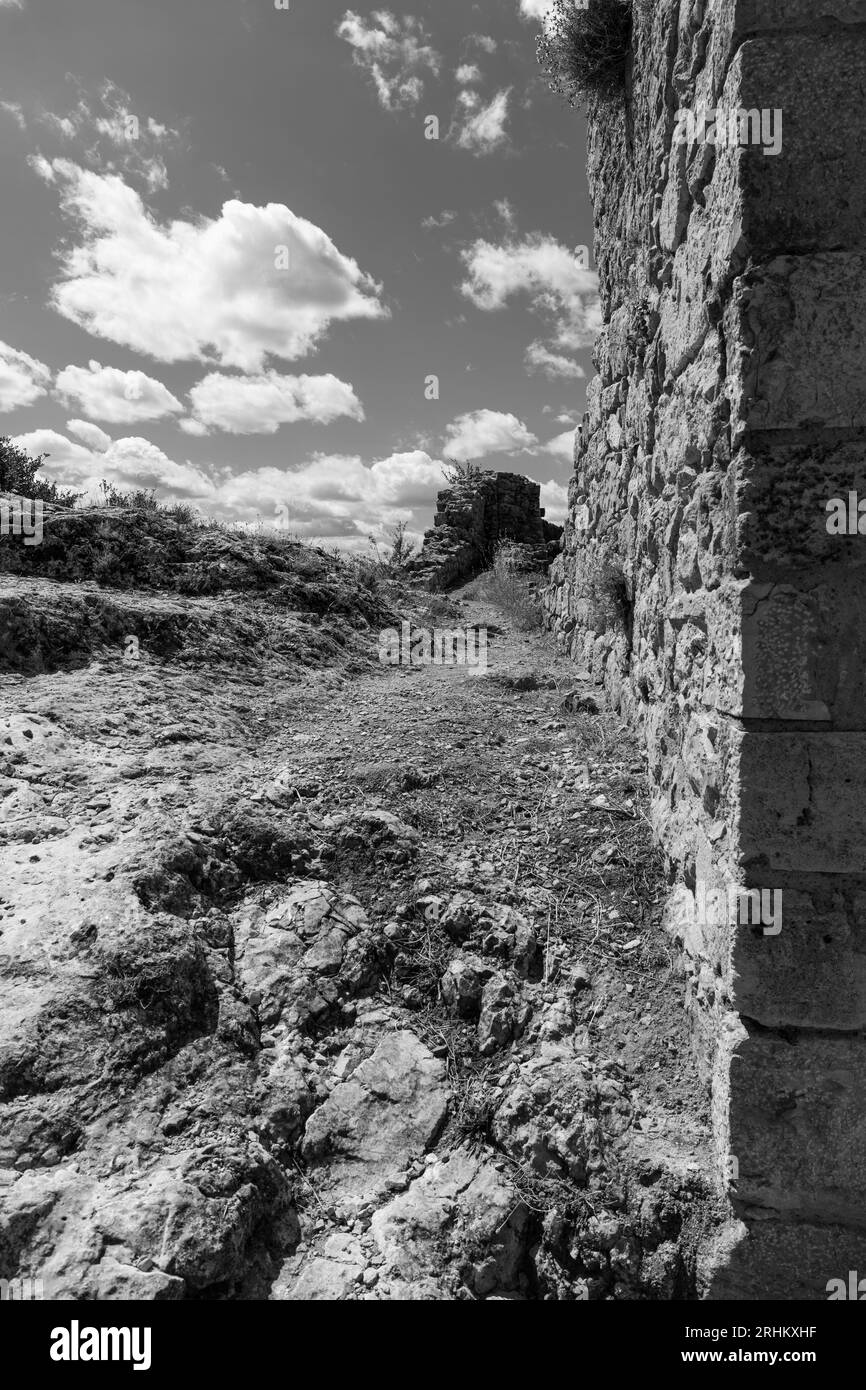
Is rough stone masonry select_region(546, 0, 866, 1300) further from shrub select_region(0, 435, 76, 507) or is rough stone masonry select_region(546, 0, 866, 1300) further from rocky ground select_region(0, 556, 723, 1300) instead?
shrub select_region(0, 435, 76, 507)

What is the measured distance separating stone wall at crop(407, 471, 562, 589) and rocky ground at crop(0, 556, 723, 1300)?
8.58 metres

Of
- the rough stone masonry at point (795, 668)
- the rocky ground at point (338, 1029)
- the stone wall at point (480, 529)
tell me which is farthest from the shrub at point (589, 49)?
the stone wall at point (480, 529)

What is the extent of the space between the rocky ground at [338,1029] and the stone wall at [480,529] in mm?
8579

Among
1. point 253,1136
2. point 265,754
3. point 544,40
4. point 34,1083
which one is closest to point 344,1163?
point 253,1136

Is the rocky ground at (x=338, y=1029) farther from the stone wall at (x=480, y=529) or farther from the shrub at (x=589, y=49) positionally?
the stone wall at (x=480, y=529)

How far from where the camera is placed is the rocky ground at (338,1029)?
88.8 inches

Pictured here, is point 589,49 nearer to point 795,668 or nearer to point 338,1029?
point 795,668

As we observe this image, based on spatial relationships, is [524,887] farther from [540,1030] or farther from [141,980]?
[141,980]

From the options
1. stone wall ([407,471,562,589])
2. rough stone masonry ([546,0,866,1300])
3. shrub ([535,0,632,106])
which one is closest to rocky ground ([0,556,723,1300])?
rough stone masonry ([546,0,866,1300])

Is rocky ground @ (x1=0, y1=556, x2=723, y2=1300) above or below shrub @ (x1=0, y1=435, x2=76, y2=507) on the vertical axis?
below

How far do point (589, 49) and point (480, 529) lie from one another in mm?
9524

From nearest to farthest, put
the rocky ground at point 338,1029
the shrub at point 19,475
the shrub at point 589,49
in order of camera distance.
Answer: the rocky ground at point 338,1029, the shrub at point 589,49, the shrub at point 19,475

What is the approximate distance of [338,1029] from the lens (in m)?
2.87

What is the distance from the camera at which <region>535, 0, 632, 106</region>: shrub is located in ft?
15.4
